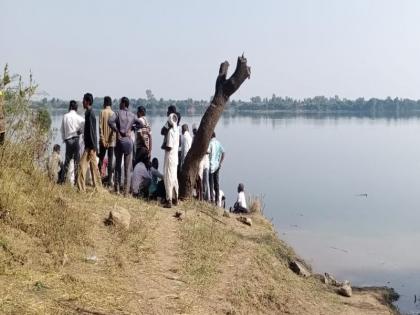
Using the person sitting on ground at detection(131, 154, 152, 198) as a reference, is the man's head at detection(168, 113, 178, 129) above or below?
above

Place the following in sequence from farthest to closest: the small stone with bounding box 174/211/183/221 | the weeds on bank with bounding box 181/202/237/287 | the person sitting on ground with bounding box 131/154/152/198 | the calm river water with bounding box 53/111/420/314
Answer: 1. the calm river water with bounding box 53/111/420/314
2. the person sitting on ground with bounding box 131/154/152/198
3. the small stone with bounding box 174/211/183/221
4. the weeds on bank with bounding box 181/202/237/287

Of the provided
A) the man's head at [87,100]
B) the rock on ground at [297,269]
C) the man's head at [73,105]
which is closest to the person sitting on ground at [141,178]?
the man's head at [73,105]

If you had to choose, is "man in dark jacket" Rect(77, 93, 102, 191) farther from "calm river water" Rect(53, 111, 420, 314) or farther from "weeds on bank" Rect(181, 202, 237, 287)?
"calm river water" Rect(53, 111, 420, 314)

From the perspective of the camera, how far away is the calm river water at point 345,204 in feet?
47.4

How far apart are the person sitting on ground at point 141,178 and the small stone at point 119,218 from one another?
2.29 metres

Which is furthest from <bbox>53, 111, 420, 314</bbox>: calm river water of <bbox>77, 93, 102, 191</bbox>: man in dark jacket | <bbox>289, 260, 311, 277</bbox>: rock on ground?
<bbox>77, 93, 102, 191</bbox>: man in dark jacket

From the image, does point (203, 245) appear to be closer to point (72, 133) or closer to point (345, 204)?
point (72, 133)

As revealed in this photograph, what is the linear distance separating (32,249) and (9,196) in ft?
2.40

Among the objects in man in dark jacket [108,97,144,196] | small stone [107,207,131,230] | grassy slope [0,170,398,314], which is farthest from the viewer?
man in dark jacket [108,97,144,196]

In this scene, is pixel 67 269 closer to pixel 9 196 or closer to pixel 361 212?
pixel 9 196

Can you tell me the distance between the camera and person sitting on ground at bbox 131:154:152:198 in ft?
31.7

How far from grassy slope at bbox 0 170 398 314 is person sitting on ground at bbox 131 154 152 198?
958 mm

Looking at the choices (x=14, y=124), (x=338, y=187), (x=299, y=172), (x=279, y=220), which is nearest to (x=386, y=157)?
(x=299, y=172)

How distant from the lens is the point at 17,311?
4.31m
